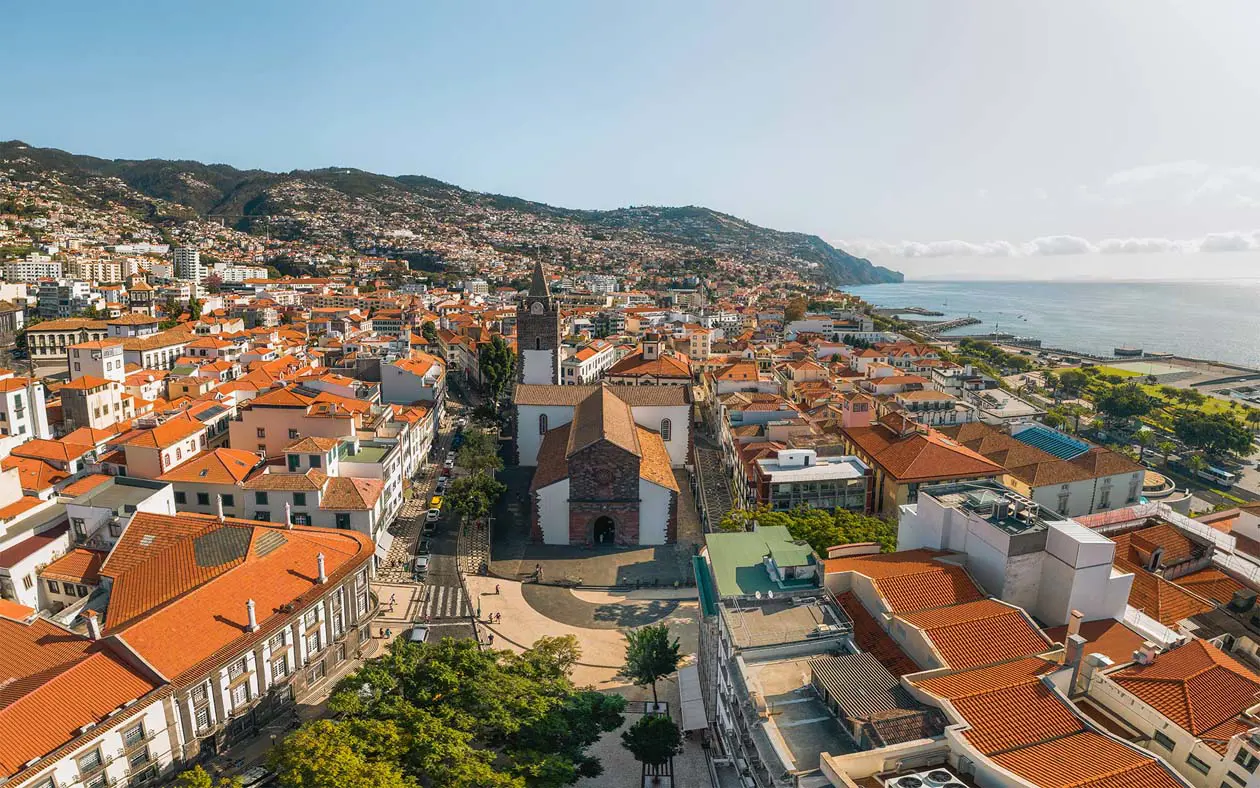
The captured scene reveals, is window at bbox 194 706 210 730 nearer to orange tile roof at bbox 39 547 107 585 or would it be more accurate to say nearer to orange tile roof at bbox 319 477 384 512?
orange tile roof at bbox 39 547 107 585

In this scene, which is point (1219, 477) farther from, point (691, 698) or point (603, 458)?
point (691, 698)

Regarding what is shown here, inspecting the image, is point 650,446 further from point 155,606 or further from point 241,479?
point 155,606

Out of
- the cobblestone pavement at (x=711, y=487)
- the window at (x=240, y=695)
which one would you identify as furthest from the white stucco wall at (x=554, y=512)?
the window at (x=240, y=695)

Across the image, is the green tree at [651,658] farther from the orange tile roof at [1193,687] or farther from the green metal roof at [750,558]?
the orange tile roof at [1193,687]

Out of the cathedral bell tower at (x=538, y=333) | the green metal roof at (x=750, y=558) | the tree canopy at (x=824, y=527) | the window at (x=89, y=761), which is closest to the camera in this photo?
the window at (x=89, y=761)

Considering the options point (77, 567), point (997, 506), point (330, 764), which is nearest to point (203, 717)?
point (330, 764)
